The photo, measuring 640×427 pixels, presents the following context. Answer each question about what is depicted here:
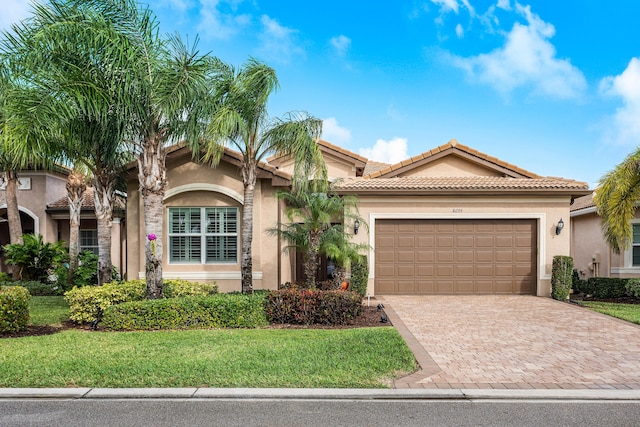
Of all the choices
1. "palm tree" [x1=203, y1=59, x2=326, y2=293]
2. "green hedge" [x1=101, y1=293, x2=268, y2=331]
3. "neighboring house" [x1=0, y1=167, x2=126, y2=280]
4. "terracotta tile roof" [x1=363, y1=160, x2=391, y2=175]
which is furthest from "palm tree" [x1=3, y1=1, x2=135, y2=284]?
"terracotta tile roof" [x1=363, y1=160, x2=391, y2=175]

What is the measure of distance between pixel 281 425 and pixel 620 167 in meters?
13.2

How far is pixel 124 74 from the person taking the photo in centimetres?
936

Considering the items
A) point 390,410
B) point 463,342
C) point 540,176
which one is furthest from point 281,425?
point 540,176

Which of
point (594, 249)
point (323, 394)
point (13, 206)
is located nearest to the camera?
point (323, 394)

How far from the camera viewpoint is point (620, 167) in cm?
1344

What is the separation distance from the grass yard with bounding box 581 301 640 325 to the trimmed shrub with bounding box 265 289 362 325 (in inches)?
258

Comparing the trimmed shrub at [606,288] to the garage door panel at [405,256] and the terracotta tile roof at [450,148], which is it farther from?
the garage door panel at [405,256]

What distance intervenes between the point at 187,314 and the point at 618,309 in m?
11.2

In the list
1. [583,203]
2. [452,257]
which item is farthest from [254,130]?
[583,203]

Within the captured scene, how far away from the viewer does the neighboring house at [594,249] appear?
16109 mm

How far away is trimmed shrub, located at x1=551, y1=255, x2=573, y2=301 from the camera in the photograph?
44.8ft

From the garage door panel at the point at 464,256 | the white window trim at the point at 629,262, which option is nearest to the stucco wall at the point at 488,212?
the garage door panel at the point at 464,256

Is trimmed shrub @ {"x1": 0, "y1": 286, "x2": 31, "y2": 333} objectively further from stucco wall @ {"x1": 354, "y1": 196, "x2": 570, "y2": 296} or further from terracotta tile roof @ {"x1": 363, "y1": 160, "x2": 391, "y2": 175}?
terracotta tile roof @ {"x1": 363, "y1": 160, "x2": 391, "y2": 175}

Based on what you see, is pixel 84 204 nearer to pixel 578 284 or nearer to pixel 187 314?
pixel 187 314
